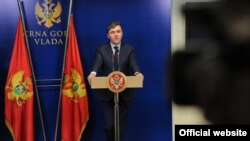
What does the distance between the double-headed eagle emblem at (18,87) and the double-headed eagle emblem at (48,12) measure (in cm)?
55

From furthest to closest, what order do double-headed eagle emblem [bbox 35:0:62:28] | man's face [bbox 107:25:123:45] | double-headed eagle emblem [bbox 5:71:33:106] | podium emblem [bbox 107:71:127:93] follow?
double-headed eagle emblem [bbox 35:0:62:28], double-headed eagle emblem [bbox 5:71:33:106], man's face [bbox 107:25:123:45], podium emblem [bbox 107:71:127:93]

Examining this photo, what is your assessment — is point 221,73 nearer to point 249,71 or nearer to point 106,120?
point 249,71

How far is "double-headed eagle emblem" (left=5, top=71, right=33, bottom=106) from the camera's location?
349cm

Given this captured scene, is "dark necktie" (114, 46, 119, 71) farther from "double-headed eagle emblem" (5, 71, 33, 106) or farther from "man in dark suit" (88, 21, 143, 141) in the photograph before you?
"double-headed eagle emblem" (5, 71, 33, 106)

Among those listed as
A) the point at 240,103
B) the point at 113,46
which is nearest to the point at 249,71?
the point at 240,103

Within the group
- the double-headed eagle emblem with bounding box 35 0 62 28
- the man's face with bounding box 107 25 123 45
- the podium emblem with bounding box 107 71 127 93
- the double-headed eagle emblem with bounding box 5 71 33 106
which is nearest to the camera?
the podium emblem with bounding box 107 71 127 93

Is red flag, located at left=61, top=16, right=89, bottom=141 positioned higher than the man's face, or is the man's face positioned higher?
the man's face

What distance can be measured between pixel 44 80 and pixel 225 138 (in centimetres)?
242

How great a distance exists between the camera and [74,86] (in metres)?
3.54

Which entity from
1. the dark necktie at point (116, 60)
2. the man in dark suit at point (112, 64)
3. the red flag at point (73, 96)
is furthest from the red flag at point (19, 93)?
the dark necktie at point (116, 60)

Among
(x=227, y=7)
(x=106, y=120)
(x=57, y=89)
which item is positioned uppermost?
(x=227, y=7)

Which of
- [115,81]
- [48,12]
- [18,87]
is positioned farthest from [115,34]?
[18,87]

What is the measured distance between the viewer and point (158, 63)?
3695 mm

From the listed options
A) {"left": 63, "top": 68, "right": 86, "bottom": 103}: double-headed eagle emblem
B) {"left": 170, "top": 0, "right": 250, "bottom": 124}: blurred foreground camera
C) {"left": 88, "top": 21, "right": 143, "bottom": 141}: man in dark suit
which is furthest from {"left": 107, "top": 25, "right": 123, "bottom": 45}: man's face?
{"left": 63, "top": 68, "right": 86, "bottom": 103}: double-headed eagle emblem
